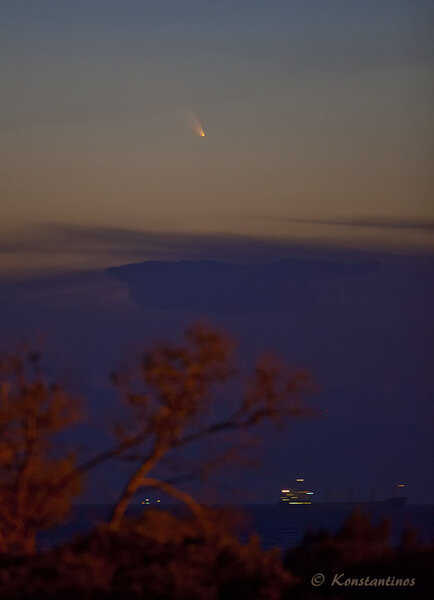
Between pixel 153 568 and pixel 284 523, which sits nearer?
pixel 153 568

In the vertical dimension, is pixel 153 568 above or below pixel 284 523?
above

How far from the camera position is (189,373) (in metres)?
13.9

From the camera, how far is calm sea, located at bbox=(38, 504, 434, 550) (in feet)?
47.0

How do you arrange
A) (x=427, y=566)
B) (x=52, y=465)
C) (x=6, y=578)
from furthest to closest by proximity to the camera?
(x=52, y=465) < (x=427, y=566) < (x=6, y=578)

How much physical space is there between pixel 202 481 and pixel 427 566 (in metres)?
3.11

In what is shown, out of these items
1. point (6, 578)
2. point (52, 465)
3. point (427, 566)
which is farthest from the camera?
point (52, 465)

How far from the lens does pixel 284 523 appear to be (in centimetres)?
7762

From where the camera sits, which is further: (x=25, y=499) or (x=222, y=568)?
(x=25, y=499)

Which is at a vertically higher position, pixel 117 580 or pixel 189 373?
pixel 189 373

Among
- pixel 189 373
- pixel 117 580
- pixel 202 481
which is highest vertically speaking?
pixel 189 373

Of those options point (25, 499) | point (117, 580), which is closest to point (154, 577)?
point (117, 580)

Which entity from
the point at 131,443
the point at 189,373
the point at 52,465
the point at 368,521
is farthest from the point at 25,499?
the point at 368,521

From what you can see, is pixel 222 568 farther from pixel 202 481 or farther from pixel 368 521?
pixel 368 521

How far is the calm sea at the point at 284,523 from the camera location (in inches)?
564
